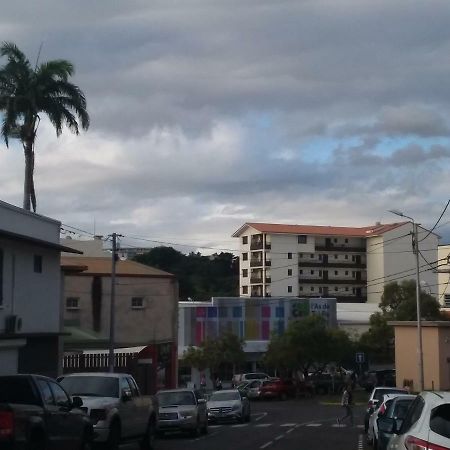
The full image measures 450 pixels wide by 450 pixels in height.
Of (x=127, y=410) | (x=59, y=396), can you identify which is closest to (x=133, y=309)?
(x=127, y=410)

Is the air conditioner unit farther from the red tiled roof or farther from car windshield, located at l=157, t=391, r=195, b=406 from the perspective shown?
the red tiled roof

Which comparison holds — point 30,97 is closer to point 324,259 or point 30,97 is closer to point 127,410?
point 127,410

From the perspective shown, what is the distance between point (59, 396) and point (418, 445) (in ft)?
31.3

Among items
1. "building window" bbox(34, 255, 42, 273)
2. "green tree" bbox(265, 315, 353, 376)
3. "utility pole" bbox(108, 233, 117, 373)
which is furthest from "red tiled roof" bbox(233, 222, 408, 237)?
"building window" bbox(34, 255, 42, 273)

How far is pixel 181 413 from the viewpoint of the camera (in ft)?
105

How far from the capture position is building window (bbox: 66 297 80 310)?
53.7 metres

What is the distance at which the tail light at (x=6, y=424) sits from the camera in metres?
15.2

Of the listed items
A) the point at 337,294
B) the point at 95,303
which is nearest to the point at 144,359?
the point at 95,303

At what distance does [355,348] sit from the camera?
83000mm

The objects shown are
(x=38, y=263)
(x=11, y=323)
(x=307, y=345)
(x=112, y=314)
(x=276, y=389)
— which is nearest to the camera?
(x=11, y=323)

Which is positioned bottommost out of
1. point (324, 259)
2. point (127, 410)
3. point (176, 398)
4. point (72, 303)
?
point (176, 398)

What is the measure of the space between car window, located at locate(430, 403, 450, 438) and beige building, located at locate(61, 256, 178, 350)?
139 feet

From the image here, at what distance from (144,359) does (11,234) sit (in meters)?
22.9

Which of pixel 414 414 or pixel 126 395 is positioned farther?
pixel 126 395
